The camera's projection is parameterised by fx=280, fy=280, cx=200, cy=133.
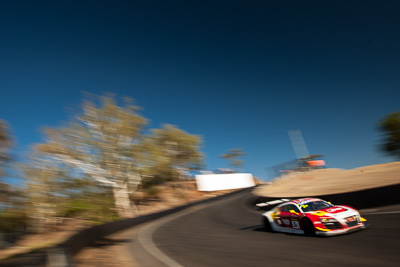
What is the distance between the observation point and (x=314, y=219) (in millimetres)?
8117

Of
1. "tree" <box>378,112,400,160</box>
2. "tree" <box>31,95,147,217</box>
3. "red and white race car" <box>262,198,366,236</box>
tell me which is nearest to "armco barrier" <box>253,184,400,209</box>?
"red and white race car" <box>262,198,366,236</box>

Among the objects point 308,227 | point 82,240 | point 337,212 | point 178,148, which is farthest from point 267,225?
point 178,148

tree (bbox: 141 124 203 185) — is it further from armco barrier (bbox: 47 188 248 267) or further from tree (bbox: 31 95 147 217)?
armco barrier (bbox: 47 188 248 267)

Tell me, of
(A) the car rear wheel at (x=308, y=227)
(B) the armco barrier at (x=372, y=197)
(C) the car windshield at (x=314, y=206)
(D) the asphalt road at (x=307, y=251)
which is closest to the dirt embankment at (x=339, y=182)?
(B) the armco barrier at (x=372, y=197)

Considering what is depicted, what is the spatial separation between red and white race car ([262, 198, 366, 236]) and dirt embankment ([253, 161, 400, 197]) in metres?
8.54

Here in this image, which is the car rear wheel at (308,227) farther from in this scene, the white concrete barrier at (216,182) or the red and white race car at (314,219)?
the white concrete barrier at (216,182)

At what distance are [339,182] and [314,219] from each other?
67.4ft

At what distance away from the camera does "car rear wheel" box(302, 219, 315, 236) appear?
8.28m

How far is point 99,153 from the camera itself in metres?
33.4

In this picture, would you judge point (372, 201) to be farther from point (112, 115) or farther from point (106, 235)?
point (112, 115)

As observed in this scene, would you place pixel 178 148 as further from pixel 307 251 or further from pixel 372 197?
pixel 307 251

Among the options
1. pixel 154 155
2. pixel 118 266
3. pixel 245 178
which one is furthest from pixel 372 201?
pixel 245 178

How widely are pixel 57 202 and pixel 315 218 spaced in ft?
100

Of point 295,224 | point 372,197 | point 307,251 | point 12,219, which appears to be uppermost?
point 12,219
